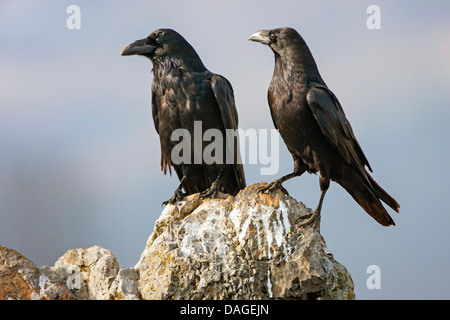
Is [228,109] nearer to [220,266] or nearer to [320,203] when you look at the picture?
[320,203]

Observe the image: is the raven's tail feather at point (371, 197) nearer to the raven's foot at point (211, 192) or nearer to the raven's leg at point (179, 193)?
the raven's foot at point (211, 192)

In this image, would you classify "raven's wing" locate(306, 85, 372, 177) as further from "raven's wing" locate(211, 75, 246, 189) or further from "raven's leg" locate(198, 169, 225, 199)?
"raven's leg" locate(198, 169, 225, 199)

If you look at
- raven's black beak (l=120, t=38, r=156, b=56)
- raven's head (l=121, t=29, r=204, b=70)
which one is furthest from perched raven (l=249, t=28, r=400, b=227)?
raven's black beak (l=120, t=38, r=156, b=56)

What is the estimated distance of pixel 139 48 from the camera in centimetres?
941

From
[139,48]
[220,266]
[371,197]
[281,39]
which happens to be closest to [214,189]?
[220,266]

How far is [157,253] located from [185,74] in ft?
8.75

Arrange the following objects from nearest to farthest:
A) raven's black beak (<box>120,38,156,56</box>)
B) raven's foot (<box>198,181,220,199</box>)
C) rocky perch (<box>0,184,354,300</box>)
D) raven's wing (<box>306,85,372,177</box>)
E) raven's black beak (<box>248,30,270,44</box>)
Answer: rocky perch (<box>0,184,354,300</box>) < raven's wing (<box>306,85,372,177</box>) < raven's foot (<box>198,181,220,199</box>) < raven's black beak (<box>248,30,270,44</box>) < raven's black beak (<box>120,38,156,56</box>)

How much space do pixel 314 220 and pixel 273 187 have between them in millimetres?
614

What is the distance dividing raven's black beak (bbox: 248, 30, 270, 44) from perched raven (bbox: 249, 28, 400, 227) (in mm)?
121

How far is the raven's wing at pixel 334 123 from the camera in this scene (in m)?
7.94

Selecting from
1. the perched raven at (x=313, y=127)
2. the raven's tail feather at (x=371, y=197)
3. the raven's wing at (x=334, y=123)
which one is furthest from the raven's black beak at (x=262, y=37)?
the raven's tail feather at (x=371, y=197)

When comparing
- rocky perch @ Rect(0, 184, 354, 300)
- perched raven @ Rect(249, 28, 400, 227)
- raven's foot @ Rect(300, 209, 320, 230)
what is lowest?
rocky perch @ Rect(0, 184, 354, 300)

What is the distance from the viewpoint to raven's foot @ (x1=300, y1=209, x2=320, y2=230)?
24.1 ft

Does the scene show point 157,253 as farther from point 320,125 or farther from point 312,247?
point 320,125
